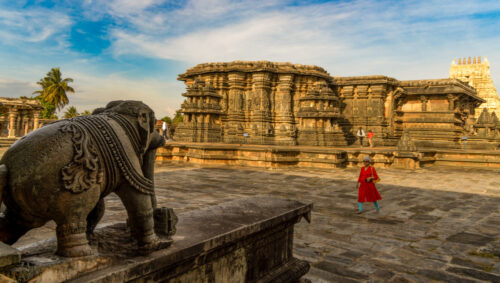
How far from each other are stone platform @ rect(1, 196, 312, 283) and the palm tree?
49.1m

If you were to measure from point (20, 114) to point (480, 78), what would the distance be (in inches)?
2112

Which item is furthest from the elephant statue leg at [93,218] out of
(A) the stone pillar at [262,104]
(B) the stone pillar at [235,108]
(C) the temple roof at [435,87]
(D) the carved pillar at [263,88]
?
(C) the temple roof at [435,87]

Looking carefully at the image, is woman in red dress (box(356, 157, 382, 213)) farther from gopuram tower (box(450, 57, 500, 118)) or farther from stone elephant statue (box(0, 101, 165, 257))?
gopuram tower (box(450, 57, 500, 118))

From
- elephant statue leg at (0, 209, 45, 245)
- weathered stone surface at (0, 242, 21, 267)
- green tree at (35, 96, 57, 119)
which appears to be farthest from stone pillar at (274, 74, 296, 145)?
green tree at (35, 96, 57, 119)

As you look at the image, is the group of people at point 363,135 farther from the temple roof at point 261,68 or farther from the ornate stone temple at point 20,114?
the ornate stone temple at point 20,114

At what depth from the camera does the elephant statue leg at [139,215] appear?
1765mm

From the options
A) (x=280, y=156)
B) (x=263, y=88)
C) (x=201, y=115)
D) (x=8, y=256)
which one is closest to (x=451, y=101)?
(x=263, y=88)

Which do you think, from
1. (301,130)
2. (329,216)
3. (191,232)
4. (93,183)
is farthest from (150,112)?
(301,130)

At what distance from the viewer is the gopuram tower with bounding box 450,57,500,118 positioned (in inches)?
1517

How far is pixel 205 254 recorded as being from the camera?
201cm

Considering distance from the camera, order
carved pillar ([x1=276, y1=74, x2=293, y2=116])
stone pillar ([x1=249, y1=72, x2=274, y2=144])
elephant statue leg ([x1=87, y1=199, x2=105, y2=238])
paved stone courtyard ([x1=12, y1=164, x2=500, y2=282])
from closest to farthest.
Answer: elephant statue leg ([x1=87, y1=199, x2=105, y2=238]), paved stone courtyard ([x1=12, y1=164, x2=500, y2=282]), stone pillar ([x1=249, y1=72, x2=274, y2=144]), carved pillar ([x1=276, y1=74, x2=293, y2=116])

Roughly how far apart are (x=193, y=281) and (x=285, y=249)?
115 cm

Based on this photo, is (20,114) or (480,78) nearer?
(20,114)

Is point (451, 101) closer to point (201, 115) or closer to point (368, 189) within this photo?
point (201, 115)
